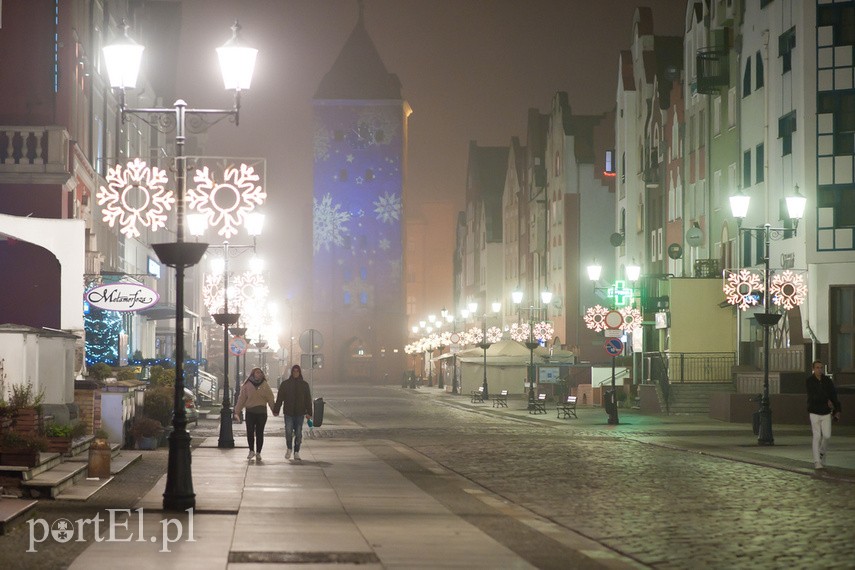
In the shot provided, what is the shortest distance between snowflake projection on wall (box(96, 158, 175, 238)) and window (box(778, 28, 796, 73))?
25333 millimetres

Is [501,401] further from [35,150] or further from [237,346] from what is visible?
[35,150]

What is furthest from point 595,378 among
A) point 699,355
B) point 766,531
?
point 766,531

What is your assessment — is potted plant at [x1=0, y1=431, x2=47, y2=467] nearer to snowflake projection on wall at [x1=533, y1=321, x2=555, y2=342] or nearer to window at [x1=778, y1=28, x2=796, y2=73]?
window at [x1=778, y1=28, x2=796, y2=73]

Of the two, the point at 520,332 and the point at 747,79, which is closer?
the point at 747,79

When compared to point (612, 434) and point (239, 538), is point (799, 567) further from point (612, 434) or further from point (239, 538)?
point (612, 434)

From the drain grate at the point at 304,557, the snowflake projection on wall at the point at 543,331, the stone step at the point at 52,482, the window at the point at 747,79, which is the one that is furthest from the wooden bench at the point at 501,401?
the drain grate at the point at 304,557

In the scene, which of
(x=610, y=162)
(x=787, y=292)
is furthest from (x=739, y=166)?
(x=610, y=162)

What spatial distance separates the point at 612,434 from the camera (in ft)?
127

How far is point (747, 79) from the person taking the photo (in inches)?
2077

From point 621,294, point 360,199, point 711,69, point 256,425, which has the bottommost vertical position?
point 256,425

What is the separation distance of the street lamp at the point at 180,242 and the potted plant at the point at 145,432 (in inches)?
418

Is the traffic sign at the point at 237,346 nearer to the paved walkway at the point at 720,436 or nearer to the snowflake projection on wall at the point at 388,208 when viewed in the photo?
the paved walkway at the point at 720,436

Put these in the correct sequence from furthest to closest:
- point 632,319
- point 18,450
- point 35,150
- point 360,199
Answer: point 360,199 → point 632,319 → point 35,150 → point 18,450

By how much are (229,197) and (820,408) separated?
11.7m
